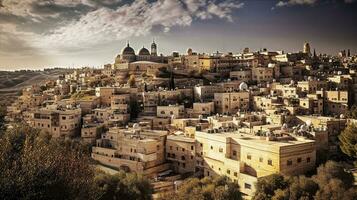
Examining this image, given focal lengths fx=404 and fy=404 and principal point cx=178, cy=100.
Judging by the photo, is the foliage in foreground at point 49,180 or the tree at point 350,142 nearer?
the foliage in foreground at point 49,180

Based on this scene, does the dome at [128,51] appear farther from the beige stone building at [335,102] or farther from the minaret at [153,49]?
the beige stone building at [335,102]

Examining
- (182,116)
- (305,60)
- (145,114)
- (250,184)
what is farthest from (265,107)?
(305,60)

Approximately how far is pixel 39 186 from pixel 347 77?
1835 centimetres

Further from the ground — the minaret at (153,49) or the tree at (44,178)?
the minaret at (153,49)

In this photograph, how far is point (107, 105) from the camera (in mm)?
24297

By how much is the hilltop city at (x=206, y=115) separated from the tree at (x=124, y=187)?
1.87m

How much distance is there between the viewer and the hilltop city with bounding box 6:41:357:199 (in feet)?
48.3

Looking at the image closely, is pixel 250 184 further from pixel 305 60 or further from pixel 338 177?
pixel 305 60

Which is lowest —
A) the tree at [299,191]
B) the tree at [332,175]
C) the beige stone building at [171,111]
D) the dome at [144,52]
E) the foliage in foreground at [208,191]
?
the foliage in foreground at [208,191]

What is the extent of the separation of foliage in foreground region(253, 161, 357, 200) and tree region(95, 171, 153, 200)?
141 inches

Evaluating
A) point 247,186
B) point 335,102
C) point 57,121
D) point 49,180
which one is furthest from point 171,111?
point 49,180

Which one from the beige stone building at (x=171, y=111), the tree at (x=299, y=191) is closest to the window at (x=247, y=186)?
the tree at (x=299, y=191)

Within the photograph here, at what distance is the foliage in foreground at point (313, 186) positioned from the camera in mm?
10859

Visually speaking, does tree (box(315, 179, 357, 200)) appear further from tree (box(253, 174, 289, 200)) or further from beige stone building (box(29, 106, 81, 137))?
beige stone building (box(29, 106, 81, 137))
